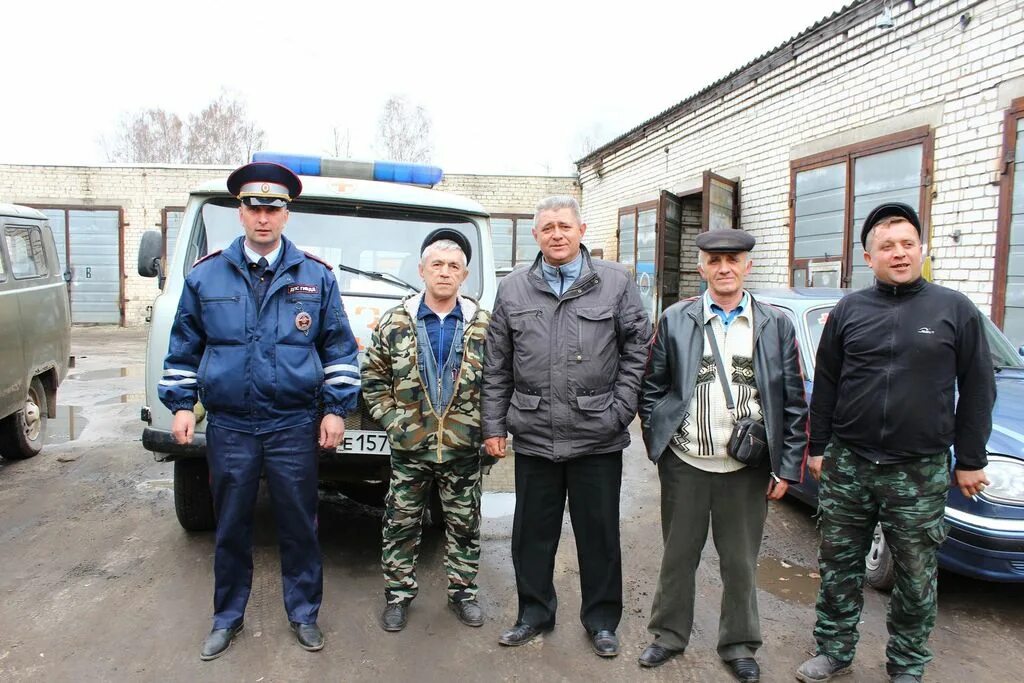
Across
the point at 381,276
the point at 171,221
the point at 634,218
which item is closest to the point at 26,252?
the point at 381,276

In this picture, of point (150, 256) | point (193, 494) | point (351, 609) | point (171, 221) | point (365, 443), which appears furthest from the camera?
point (171, 221)

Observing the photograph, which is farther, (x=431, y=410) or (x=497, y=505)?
(x=497, y=505)

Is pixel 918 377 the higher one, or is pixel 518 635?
pixel 918 377

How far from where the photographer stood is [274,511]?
318cm

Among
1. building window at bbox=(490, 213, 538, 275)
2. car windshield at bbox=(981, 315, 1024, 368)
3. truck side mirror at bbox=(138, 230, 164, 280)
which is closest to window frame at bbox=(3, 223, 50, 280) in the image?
truck side mirror at bbox=(138, 230, 164, 280)

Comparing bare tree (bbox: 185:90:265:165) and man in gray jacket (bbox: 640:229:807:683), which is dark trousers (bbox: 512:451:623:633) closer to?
man in gray jacket (bbox: 640:229:807:683)

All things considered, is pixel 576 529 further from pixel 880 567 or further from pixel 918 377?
pixel 880 567

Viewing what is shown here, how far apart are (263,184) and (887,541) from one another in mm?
2958

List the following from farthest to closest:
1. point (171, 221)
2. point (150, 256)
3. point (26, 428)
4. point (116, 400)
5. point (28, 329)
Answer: point (171, 221) < point (116, 400) < point (26, 428) < point (28, 329) < point (150, 256)

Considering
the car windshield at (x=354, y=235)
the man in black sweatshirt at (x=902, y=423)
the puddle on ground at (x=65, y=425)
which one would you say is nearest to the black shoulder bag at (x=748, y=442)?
the man in black sweatshirt at (x=902, y=423)

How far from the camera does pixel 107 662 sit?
3.01 m

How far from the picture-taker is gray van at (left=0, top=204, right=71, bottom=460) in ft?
19.2

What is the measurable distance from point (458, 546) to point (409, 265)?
5.79 feet

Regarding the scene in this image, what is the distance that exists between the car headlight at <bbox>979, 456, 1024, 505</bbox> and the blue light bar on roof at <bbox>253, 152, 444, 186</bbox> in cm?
374
